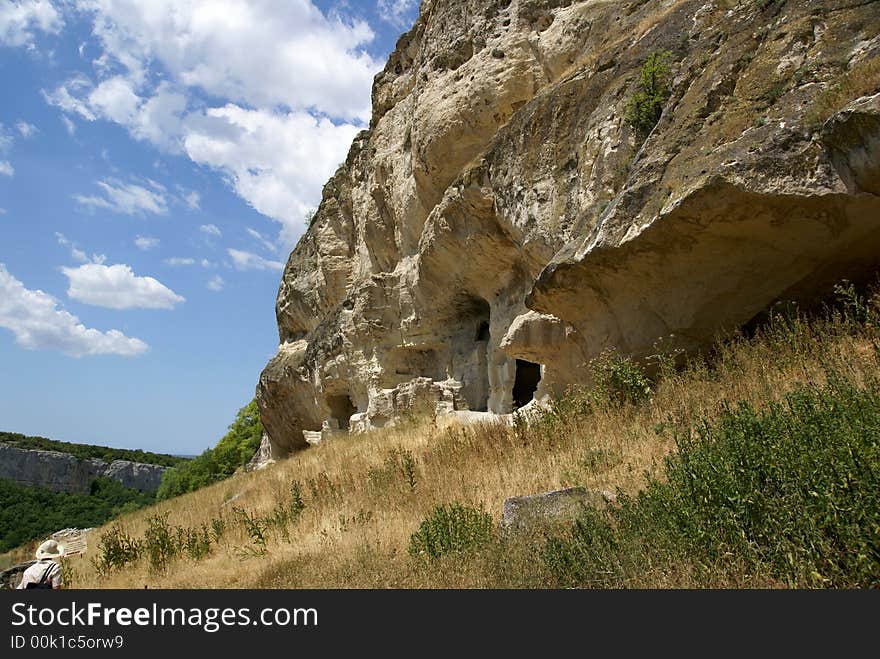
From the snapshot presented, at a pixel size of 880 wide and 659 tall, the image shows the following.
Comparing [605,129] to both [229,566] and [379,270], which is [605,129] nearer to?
[229,566]

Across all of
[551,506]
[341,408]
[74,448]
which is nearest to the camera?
[551,506]

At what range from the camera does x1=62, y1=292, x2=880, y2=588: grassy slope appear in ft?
9.96

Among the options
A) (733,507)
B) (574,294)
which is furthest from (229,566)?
(574,294)

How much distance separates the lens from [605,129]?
27.3 feet

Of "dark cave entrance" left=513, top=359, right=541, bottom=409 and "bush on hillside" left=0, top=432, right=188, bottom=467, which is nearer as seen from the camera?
"dark cave entrance" left=513, top=359, right=541, bottom=409

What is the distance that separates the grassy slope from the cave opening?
12.5 meters

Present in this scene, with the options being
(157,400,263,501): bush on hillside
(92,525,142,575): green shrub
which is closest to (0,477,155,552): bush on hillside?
(157,400,263,501): bush on hillside

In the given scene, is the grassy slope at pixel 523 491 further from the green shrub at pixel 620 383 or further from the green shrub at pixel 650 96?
the green shrub at pixel 650 96

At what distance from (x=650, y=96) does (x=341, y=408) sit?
15.7 metres

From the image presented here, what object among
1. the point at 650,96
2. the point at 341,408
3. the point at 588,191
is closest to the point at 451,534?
the point at 588,191

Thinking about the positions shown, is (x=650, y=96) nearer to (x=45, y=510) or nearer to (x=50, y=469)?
(x=45, y=510)

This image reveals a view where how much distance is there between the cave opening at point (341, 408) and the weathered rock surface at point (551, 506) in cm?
1678

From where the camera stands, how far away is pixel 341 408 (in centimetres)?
2072

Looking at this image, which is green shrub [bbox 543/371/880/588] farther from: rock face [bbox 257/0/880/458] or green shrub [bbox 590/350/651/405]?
green shrub [bbox 590/350/651/405]
